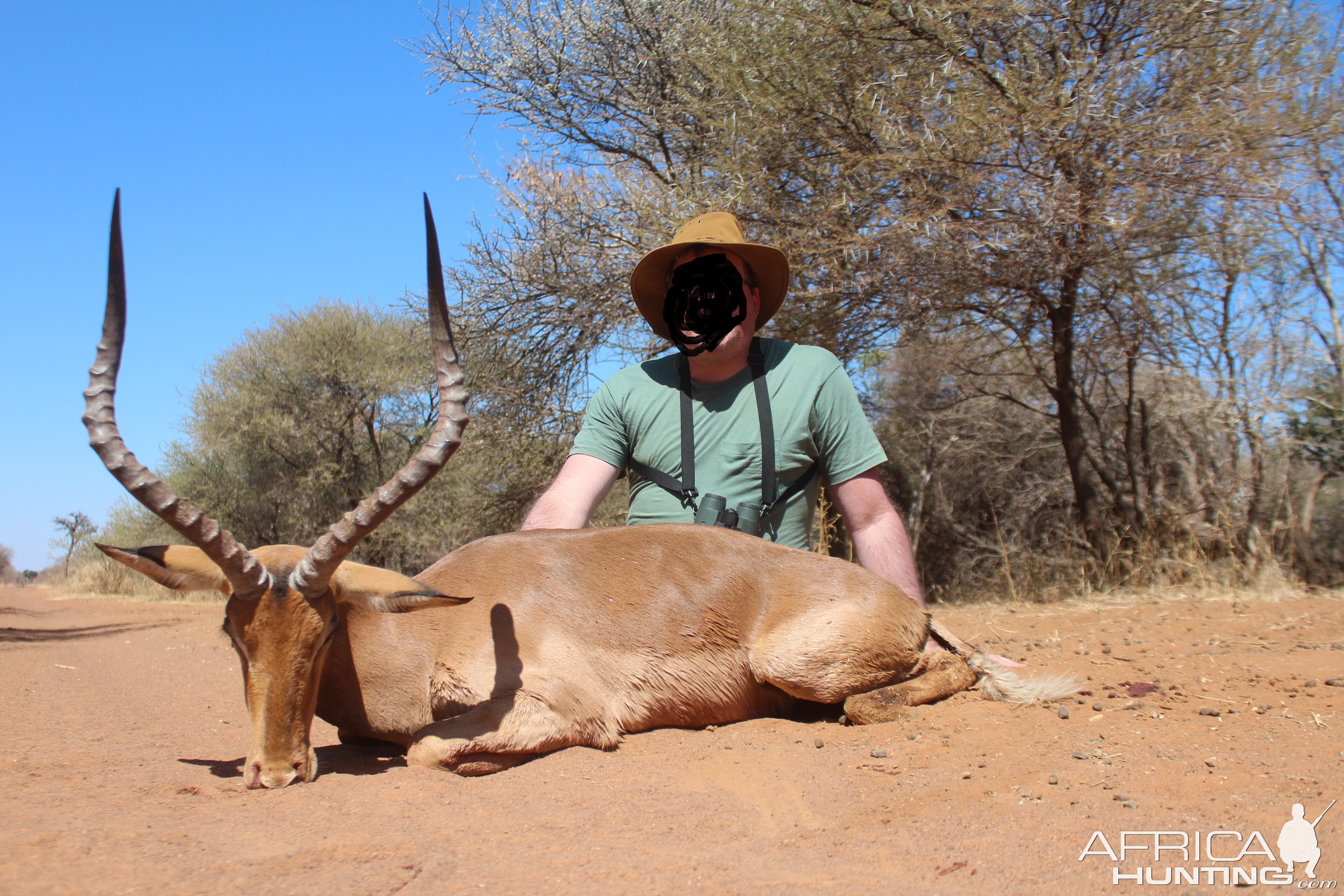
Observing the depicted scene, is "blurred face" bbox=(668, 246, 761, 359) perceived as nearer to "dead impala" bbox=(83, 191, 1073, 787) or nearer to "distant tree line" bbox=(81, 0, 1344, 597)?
"dead impala" bbox=(83, 191, 1073, 787)

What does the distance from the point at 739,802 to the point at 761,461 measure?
2114mm

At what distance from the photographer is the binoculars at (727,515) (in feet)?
15.6

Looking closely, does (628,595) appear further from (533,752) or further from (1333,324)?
(1333,324)

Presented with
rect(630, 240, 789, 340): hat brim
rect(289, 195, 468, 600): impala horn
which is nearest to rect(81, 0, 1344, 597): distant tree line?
rect(630, 240, 789, 340): hat brim

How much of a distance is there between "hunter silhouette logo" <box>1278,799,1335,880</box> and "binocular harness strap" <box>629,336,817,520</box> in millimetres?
2627

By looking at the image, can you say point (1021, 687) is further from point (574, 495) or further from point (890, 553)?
point (574, 495)

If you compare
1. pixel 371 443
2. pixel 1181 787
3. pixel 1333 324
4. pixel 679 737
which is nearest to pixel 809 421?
pixel 679 737

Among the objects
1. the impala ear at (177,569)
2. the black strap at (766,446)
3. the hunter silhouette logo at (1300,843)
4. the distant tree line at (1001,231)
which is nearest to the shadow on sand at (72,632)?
the distant tree line at (1001,231)

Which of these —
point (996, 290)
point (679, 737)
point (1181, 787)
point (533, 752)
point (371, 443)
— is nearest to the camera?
point (1181, 787)

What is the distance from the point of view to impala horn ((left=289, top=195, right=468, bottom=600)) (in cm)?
338

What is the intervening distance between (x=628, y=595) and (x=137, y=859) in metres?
2.12

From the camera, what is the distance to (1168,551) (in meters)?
10.3

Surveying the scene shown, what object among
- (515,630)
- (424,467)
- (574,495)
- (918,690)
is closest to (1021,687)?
(918,690)

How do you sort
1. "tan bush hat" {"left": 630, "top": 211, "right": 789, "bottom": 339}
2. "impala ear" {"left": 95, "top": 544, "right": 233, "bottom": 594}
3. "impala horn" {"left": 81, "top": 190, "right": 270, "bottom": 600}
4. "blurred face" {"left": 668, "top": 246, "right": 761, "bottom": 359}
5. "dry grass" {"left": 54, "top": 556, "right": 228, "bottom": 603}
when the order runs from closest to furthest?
"impala horn" {"left": 81, "top": 190, "right": 270, "bottom": 600}, "impala ear" {"left": 95, "top": 544, "right": 233, "bottom": 594}, "blurred face" {"left": 668, "top": 246, "right": 761, "bottom": 359}, "tan bush hat" {"left": 630, "top": 211, "right": 789, "bottom": 339}, "dry grass" {"left": 54, "top": 556, "right": 228, "bottom": 603}
